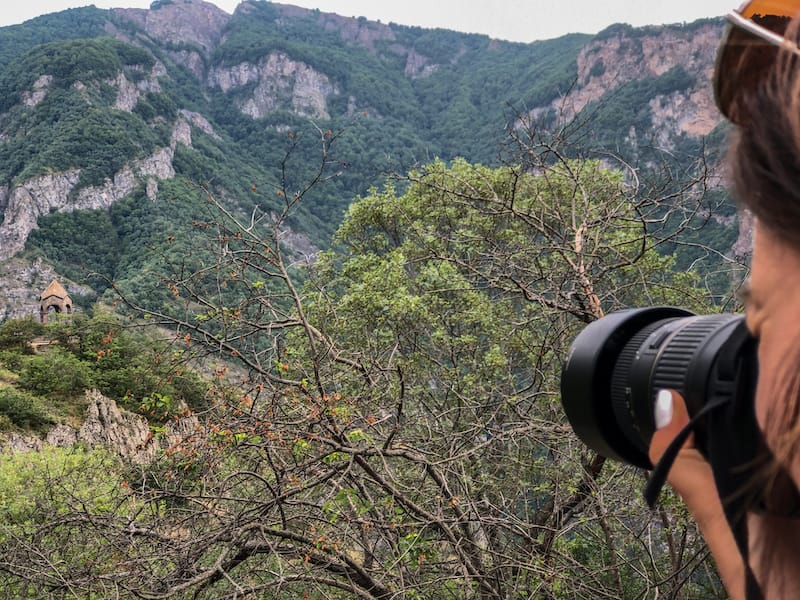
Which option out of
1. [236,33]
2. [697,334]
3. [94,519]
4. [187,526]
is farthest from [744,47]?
[236,33]

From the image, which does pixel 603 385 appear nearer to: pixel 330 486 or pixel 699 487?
pixel 699 487

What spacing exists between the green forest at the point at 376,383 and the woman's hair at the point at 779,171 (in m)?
0.09

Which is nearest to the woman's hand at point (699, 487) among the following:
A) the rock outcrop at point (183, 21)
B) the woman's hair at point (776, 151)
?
the woman's hair at point (776, 151)

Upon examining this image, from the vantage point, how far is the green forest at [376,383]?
243cm

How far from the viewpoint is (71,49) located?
6819cm

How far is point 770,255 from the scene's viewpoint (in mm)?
439

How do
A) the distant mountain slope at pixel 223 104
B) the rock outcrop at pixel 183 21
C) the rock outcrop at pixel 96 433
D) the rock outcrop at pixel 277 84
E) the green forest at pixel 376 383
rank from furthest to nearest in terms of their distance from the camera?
the rock outcrop at pixel 183 21 < the rock outcrop at pixel 277 84 < the distant mountain slope at pixel 223 104 < the rock outcrop at pixel 96 433 < the green forest at pixel 376 383

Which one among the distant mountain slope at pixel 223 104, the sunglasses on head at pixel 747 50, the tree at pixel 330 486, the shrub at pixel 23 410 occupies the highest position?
the distant mountain slope at pixel 223 104

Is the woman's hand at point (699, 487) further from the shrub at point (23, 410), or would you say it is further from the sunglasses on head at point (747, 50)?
the shrub at point (23, 410)

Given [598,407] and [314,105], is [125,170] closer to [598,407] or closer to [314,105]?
[314,105]

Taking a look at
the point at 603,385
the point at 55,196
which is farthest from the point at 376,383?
the point at 55,196

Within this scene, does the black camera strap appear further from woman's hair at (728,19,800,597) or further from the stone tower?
the stone tower

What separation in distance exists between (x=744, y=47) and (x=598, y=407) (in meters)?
0.48

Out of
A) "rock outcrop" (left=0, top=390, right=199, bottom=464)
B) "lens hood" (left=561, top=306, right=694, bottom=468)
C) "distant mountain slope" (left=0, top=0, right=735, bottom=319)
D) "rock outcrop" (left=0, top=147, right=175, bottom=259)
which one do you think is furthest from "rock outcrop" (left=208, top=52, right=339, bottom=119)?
"lens hood" (left=561, top=306, right=694, bottom=468)
